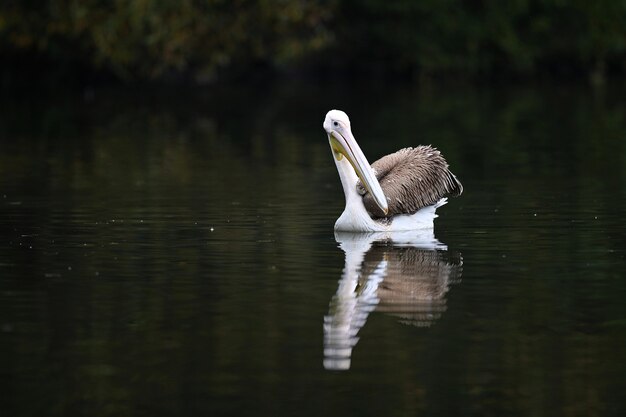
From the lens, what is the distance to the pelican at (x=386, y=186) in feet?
44.5

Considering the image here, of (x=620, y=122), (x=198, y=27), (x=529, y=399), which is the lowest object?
(x=529, y=399)

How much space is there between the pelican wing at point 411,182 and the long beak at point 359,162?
0.19m

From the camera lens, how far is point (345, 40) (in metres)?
48.0

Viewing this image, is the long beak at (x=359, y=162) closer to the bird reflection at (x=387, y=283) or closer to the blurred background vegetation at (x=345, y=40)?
the bird reflection at (x=387, y=283)

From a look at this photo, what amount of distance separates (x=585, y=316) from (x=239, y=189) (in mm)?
8499

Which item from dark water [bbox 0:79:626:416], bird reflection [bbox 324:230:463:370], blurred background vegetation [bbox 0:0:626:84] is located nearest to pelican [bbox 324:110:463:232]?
bird reflection [bbox 324:230:463:370]

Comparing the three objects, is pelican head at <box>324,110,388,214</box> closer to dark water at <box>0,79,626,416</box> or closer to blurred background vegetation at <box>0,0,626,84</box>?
dark water at <box>0,79,626,416</box>

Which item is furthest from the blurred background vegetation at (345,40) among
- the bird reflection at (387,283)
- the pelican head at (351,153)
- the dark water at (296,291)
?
the bird reflection at (387,283)

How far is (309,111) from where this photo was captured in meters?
34.8

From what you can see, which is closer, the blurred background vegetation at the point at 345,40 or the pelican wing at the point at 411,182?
the pelican wing at the point at 411,182

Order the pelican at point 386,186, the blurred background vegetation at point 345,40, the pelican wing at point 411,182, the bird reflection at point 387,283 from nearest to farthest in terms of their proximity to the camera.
→ the bird reflection at point 387,283 → the pelican at point 386,186 → the pelican wing at point 411,182 → the blurred background vegetation at point 345,40

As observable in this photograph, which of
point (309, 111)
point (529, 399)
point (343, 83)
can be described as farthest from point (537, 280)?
point (343, 83)

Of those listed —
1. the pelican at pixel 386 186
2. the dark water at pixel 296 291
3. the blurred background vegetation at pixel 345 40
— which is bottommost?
the dark water at pixel 296 291

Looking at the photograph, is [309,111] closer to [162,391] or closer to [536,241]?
[536,241]
